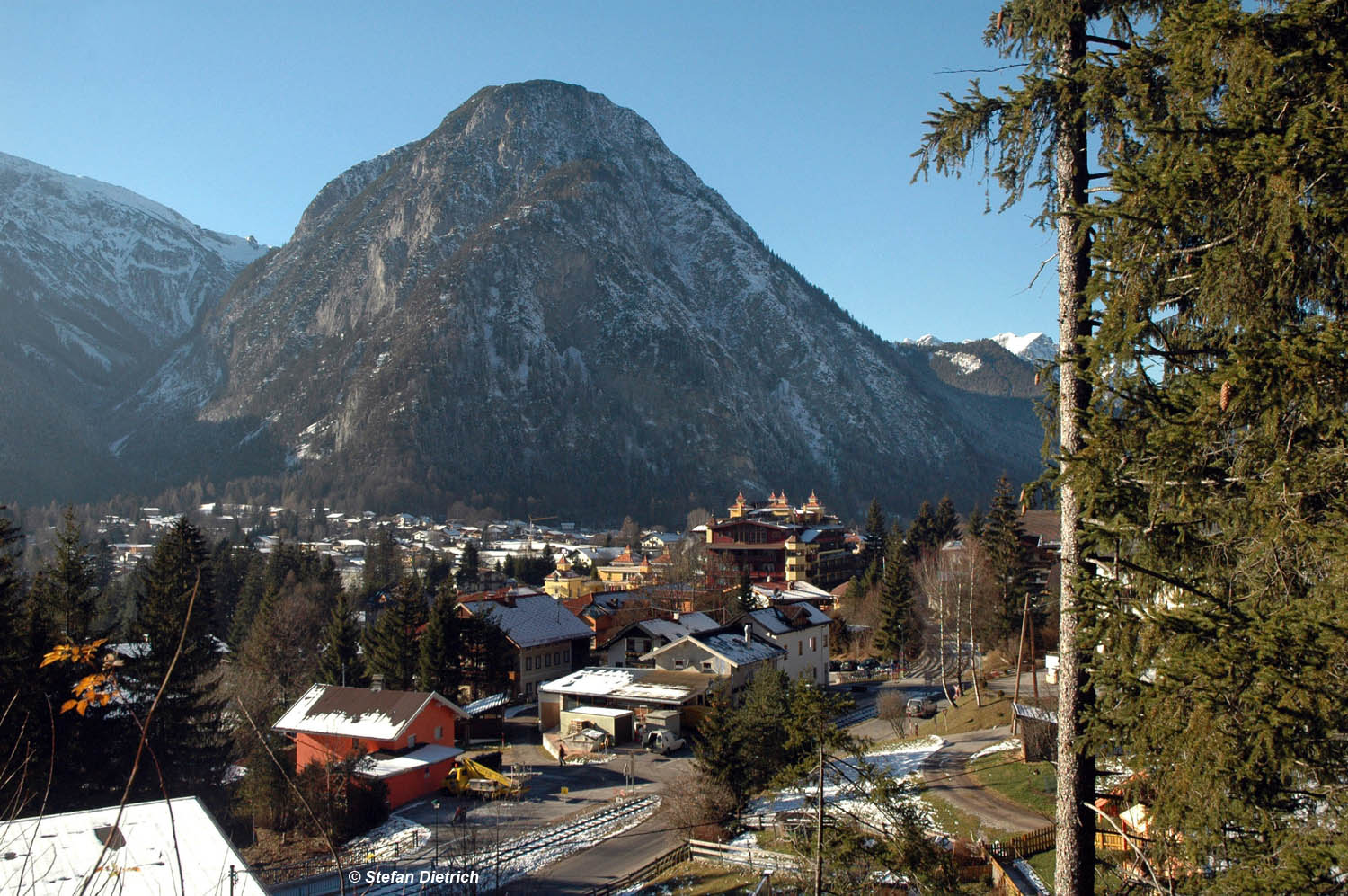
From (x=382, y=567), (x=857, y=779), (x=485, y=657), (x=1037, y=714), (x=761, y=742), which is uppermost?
(x=1037, y=714)

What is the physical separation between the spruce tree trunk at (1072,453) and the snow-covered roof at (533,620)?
3638 centimetres

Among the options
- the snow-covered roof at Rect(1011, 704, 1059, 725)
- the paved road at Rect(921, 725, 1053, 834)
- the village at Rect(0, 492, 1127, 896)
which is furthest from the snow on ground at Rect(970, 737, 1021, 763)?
the snow-covered roof at Rect(1011, 704, 1059, 725)

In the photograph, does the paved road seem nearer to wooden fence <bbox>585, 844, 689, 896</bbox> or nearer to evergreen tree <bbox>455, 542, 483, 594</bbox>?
wooden fence <bbox>585, 844, 689, 896</bbox>

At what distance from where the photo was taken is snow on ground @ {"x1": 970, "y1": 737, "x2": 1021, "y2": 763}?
2446 cm

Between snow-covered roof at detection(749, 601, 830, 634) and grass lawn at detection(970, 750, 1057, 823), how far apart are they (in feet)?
58.1

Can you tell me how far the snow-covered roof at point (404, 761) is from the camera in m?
26.0

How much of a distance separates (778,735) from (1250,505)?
16830mm

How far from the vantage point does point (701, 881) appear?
58.1 ft

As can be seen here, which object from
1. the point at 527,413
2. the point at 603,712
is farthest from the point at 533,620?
the point at 527,413

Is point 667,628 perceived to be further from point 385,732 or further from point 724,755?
point 724,755

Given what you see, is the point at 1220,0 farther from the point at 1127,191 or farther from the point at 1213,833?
the point at 1213,833

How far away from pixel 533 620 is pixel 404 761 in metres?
17.1

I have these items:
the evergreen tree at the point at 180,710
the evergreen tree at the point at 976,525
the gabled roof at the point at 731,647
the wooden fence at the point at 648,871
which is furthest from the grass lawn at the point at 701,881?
the evergreen tree at the point at 976,525

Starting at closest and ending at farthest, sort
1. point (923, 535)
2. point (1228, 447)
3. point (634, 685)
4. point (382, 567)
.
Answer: point (1228, 447) → point (634, 685) → point (923, 535) → point (382, 567)
